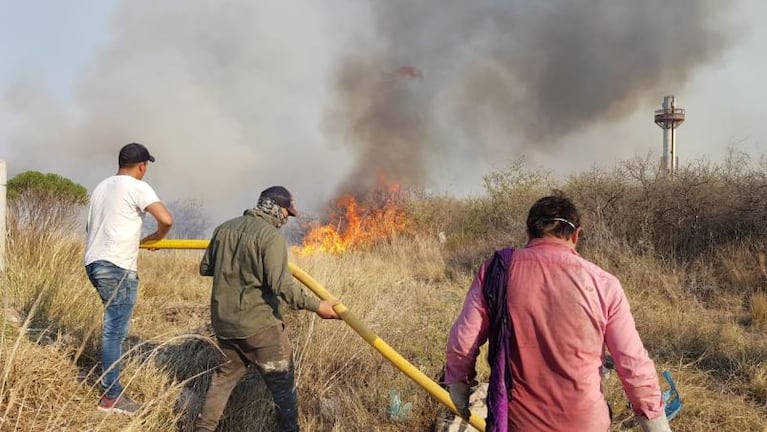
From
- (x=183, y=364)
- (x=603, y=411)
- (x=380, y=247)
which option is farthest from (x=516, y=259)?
(x=380, y=247)

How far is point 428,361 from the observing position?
4.80m

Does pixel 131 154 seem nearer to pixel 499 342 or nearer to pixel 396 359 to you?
pixel 396 359

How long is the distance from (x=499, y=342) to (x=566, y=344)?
26 centimetres

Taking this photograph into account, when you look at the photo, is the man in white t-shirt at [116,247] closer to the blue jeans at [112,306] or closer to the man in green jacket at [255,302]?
the blue jeans at [112,306]

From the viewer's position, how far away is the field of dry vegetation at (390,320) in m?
3.83

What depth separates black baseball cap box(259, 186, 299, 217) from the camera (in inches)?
143

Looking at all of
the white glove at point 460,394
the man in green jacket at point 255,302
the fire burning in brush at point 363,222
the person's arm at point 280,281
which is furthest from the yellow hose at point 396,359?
the fire burning in brush at point 363,222

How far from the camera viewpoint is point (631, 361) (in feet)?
6.84

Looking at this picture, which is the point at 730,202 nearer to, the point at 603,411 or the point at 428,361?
the point at 428,361

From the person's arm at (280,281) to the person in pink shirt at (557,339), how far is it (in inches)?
57.4

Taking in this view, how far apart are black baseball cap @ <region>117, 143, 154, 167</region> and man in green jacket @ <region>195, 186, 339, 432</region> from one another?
2.87 ft

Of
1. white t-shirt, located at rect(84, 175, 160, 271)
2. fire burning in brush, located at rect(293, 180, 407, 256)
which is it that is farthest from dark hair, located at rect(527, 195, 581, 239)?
fire burning in brush, located at rect(293, 180, 407, 256)

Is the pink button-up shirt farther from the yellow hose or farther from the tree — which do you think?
the tree

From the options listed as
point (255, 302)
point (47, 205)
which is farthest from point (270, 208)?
point (47, 205)
